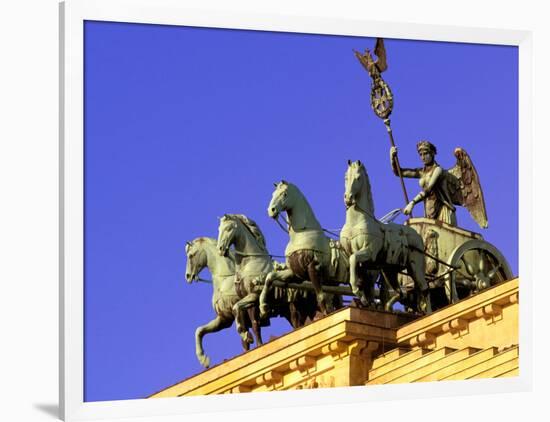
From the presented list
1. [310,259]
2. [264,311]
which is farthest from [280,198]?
[264,311]

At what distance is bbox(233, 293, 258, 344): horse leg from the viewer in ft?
67.7

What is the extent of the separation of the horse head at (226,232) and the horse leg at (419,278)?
1521mm

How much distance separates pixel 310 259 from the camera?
67.4ft

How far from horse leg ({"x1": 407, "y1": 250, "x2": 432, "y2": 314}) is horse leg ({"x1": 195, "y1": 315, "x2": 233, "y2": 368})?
1607 mm

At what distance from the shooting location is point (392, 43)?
1955 cm

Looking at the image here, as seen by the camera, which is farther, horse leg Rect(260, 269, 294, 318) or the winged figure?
horse leg Rect(260, 269, 294, 318)

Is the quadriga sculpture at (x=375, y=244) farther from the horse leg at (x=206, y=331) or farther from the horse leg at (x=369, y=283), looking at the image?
the horse leg at (x=206, y=331)

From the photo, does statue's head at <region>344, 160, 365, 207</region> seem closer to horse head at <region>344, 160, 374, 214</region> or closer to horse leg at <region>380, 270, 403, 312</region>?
horse head at <region>344, 160, 374, 214</region>

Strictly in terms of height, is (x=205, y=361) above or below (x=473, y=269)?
below

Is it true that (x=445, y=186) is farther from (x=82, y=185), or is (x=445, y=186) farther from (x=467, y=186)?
(x=82, y=185)

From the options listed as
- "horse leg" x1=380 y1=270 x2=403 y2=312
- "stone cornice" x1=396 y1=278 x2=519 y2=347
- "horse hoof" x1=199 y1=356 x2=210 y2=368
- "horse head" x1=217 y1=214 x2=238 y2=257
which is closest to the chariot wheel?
"stone cornice" x1=396 y1=278 x2=519 y2=347

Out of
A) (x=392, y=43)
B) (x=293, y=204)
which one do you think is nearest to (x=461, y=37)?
(x=392, y=43)

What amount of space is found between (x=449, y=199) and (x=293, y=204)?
195 centimetres

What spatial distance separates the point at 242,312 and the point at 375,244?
4.00 feet
